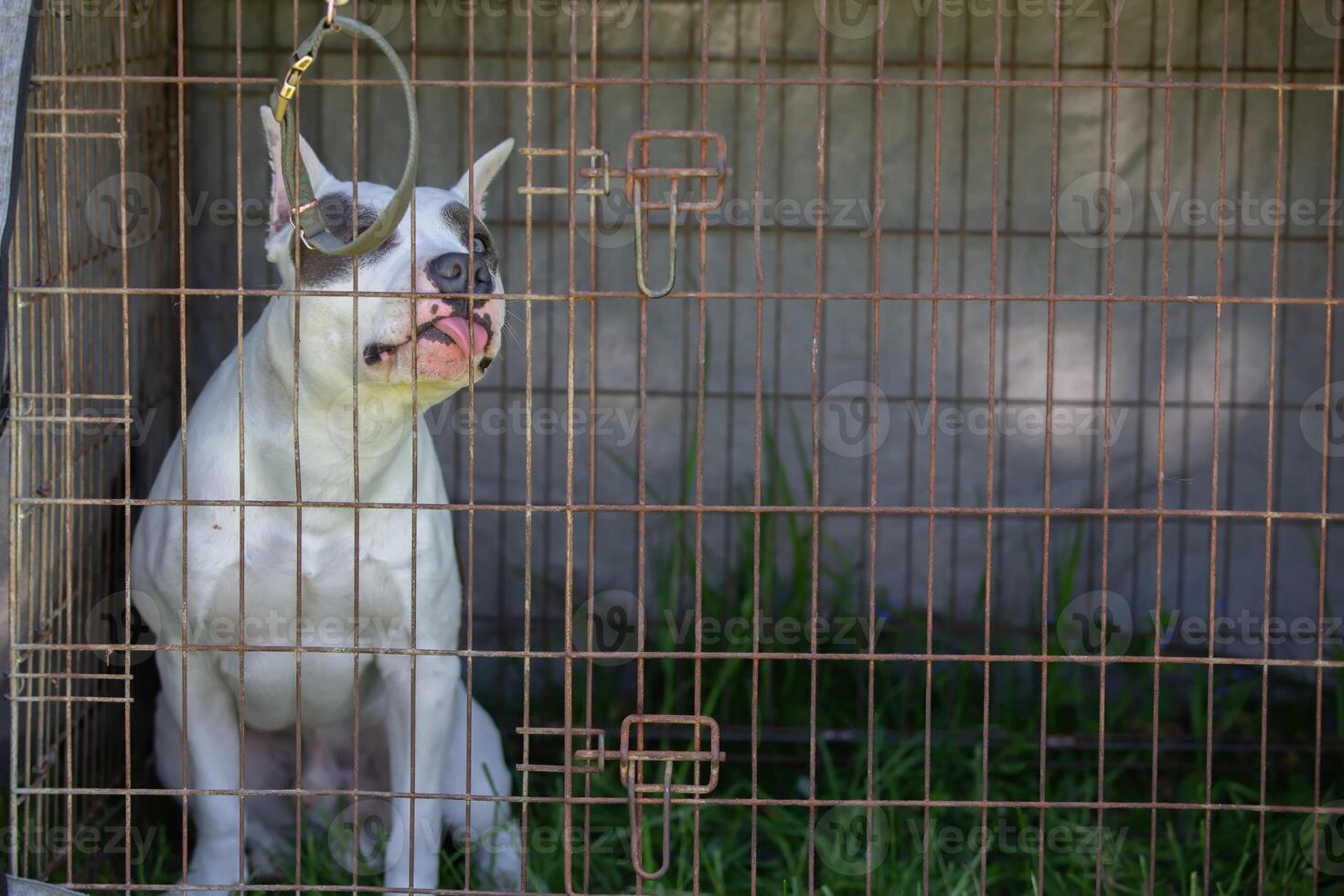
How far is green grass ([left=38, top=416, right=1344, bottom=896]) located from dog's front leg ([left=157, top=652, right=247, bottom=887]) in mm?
213

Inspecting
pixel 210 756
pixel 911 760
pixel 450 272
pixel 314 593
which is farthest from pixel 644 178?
pixel 911 760

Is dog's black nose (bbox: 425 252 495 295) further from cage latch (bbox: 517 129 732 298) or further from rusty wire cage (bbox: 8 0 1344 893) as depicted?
rusty wire cage (bbox: 8 0 1344 893)

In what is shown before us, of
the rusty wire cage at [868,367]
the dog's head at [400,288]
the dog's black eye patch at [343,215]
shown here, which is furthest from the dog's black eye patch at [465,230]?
the rusty wire cage at [868,367]

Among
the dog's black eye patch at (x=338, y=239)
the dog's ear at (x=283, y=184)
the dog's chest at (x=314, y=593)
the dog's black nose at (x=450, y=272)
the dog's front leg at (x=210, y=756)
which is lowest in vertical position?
the dog's front leg at (x=210, y=756)

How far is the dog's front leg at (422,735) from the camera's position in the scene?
3.42 metres

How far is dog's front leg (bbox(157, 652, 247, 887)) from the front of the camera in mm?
3432

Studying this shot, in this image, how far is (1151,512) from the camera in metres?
2.83

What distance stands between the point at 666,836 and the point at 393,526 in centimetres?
94

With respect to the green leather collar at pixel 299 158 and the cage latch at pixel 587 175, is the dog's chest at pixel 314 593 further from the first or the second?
the cage latch at pixel 587 175

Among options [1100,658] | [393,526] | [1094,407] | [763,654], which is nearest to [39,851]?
[393,526]

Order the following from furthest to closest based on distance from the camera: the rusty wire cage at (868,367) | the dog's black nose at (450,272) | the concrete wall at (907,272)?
the concrete wall at (907,272), the rusty wire cage at (868,367), the dog's black nose at (450,272)

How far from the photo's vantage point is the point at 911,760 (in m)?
4.11

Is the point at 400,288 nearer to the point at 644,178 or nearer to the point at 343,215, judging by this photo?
the point at 343,215

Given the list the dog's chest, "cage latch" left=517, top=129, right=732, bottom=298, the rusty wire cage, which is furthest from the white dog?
the rusty wire cage
